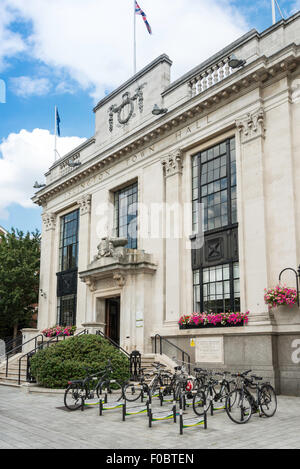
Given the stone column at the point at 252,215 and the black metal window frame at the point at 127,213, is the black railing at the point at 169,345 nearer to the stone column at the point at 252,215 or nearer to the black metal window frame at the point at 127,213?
the stone column at the point at 252,215

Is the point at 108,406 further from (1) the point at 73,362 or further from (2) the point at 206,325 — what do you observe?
(2) the point at 206,325

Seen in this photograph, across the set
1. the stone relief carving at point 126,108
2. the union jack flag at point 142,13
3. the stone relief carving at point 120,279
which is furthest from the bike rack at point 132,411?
the union jack flag at point 142,13

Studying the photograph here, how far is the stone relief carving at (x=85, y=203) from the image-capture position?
1030 inches

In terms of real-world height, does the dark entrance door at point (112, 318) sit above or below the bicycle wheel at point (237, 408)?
above

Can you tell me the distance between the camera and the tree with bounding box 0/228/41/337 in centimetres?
3012

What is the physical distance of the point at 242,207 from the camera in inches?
687

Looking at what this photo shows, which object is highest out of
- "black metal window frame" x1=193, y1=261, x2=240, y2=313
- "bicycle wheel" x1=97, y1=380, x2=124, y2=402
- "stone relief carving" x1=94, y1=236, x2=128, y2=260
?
"stone relief carving" x1=94, y1=236, x2=128, y2=260

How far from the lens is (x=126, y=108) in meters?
24.8

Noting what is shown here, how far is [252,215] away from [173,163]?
5.49 m

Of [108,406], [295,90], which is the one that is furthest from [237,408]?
[295,90]

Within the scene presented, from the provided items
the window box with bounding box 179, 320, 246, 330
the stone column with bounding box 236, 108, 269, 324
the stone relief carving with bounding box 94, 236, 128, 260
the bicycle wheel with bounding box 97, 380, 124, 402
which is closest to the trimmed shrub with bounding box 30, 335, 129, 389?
the bicycle wheel with bounding box 97, 380, 124, 402

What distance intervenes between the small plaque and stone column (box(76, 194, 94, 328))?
735 centimetres

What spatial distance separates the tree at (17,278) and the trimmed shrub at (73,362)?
14737mm

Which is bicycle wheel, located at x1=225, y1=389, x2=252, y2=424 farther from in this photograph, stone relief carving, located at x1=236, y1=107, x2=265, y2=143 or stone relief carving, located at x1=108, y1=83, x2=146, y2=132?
stone relief carving, located at x1=108, y1=83, x2=146, y2=132
